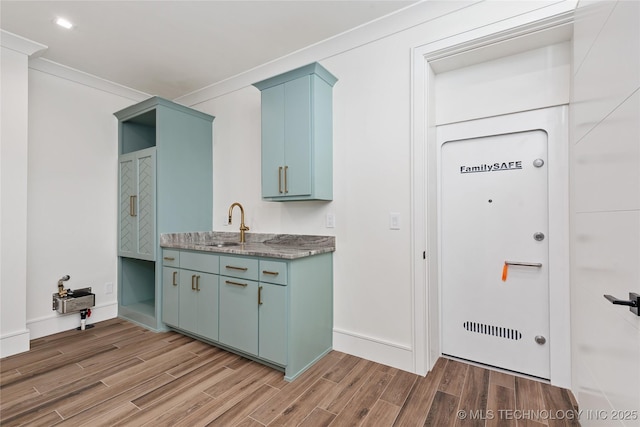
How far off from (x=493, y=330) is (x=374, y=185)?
141 cm

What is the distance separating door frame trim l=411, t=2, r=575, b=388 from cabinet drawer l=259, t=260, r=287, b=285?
97 cm

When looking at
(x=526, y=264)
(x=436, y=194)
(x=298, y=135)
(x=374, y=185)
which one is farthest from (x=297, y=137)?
(x=526, y=264)

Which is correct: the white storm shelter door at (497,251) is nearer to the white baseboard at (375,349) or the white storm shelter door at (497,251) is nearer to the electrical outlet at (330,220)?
the white baseboard at (375,349)

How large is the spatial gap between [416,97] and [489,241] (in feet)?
3.99

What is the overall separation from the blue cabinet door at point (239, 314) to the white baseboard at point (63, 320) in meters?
1.80

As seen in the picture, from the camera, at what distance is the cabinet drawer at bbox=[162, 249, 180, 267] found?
2.89m

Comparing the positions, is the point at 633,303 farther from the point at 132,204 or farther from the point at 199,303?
the point at 132,204

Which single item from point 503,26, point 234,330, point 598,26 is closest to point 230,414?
point 234,330

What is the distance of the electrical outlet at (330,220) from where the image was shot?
103 inches

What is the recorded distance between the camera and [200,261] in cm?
268

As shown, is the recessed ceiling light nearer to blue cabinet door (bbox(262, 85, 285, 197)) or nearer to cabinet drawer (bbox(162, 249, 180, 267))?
blue cabinet door (bbox(262, 85, 285, 197))

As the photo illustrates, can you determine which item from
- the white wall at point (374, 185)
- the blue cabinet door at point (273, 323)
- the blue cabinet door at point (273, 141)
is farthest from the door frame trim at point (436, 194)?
the blue cabinet door at point (273, 141)

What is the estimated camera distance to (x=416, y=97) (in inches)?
86.4

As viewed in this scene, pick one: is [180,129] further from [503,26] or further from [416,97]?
[503,26]
